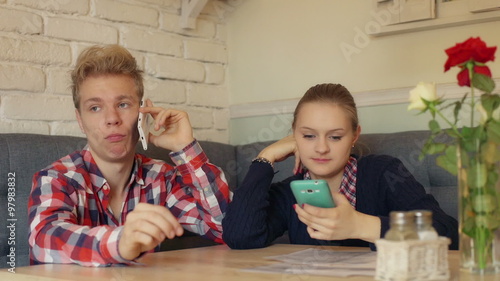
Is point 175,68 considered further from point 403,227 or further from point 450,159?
point 403,227

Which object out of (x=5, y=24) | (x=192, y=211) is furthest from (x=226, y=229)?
(x=5, y=24)

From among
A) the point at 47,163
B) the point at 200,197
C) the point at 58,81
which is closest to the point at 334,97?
the point at 200,197

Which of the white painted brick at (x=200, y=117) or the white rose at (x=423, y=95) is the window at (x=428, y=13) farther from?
the white rose at (x=423, y=95)

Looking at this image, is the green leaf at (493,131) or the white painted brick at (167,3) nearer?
the green leaf at (493,131)

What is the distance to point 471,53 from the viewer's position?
3.28 ft

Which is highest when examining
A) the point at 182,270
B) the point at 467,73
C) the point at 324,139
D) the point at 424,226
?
the point at 467,73

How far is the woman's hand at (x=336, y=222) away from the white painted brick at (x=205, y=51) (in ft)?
5.35

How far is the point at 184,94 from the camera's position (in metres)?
2.79

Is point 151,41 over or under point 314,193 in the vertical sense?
over

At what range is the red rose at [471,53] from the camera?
3.26 feet

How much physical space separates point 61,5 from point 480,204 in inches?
68.7

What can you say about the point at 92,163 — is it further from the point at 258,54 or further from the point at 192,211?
the point at 258,54

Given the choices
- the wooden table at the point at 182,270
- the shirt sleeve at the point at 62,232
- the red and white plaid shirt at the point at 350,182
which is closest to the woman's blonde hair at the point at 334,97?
the red and white plaid shirt at the point at 350,182

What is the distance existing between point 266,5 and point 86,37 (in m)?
0.87
